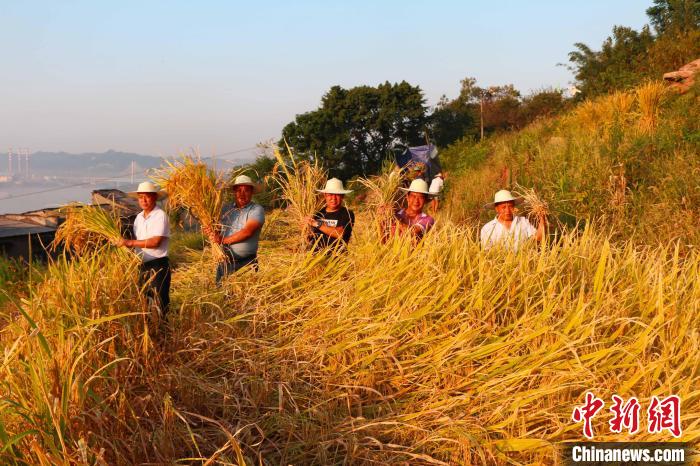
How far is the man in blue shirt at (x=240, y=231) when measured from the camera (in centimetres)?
406

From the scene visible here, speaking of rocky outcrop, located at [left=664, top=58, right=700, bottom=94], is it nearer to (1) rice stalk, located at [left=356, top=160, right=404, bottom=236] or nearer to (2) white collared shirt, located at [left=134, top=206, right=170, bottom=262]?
(1) rice stalk, located at [left=356, top=160, right=404, bottom=236]

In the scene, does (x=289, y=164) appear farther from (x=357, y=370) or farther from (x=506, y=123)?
(x=506, y=123)

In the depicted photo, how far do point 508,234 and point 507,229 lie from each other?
1.23 feet

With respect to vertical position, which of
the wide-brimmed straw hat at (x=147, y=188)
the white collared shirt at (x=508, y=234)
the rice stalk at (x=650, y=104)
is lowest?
the white collared shirt at (x=508, y=234)

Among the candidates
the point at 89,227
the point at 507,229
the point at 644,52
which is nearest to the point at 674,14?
the point at 644,52

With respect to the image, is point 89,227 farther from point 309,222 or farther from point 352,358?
point 352,358

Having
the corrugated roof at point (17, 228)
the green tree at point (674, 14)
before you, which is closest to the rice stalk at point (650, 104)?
the corrugated roof at point (17, 228)

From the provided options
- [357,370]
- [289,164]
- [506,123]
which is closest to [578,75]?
[506,123]

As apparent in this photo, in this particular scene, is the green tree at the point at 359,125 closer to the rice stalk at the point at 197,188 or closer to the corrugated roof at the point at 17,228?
the corrugated roof at the point at 17,228

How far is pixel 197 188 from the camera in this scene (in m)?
3.98

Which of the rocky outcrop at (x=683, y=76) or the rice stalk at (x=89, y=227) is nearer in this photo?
the rice stalk at (x=89, y=227)

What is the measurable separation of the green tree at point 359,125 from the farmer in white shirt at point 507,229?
2936 centimetres

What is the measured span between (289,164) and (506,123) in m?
44.0

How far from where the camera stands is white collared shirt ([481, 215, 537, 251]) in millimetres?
3595
